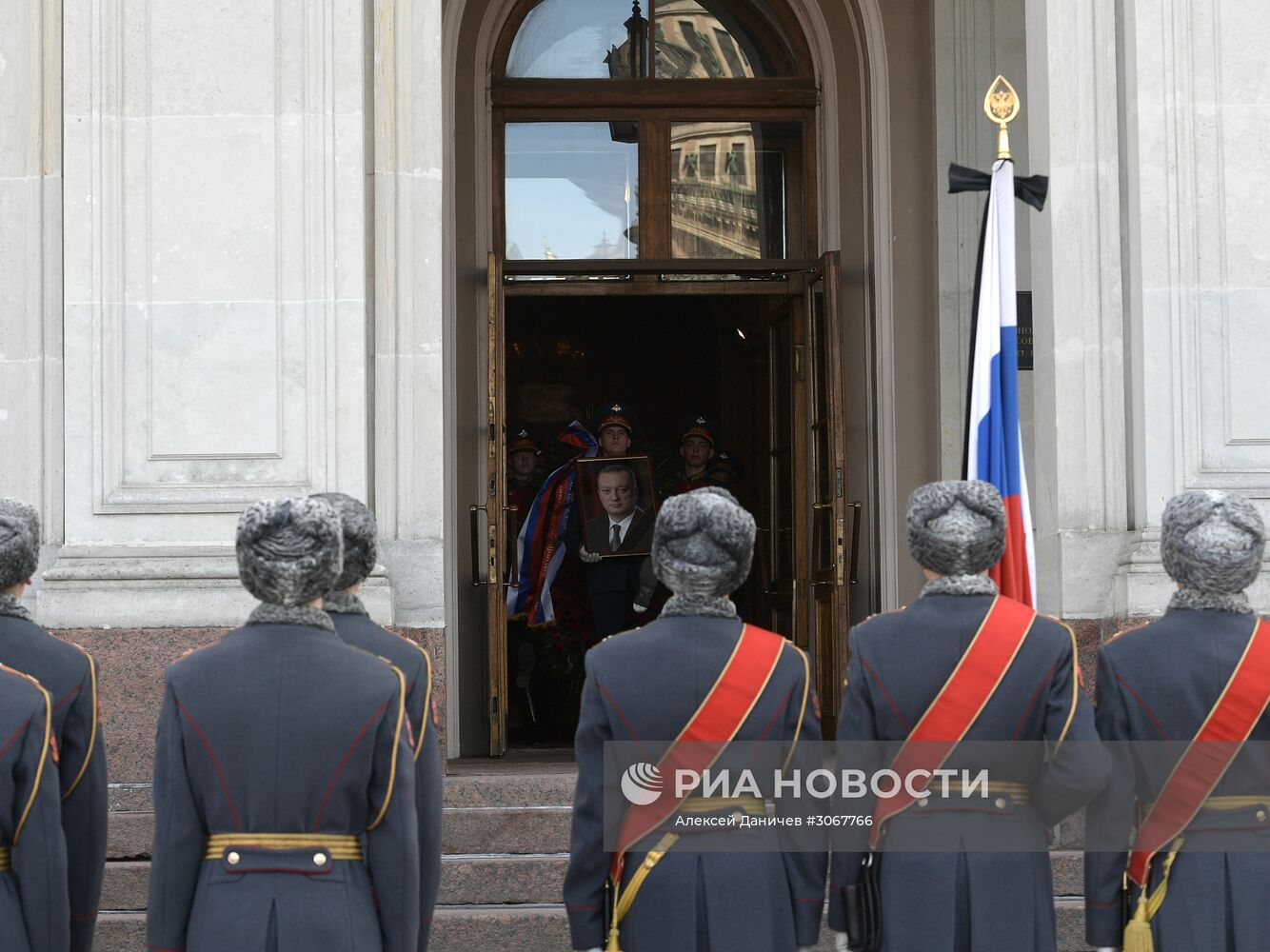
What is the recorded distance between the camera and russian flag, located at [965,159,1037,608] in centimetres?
575

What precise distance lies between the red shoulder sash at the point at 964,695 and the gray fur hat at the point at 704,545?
1.73ft

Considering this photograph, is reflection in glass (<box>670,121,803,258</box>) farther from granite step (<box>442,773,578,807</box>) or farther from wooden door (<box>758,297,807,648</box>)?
granite step (<box>442,773,578,807</box>)

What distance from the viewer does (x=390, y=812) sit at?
3625 mm

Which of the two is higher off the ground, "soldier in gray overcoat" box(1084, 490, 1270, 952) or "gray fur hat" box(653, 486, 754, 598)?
"gray fur hat" box(653, 486, 754, 598)

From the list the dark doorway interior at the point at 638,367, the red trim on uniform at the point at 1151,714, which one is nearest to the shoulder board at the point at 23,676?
the red trim on uniform at the point at 1151,714

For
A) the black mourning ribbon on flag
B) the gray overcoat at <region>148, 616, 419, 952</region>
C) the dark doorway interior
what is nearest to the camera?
the gray overcoat at <region>148, 616, 419, 952</region>

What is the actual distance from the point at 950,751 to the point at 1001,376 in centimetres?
226

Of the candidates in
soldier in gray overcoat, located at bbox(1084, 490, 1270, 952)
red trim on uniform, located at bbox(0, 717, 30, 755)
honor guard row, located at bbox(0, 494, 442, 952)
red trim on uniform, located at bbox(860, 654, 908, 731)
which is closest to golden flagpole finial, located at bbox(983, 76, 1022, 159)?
soldier in gray overcoat, located at bbox(1084, 490, 1270, 952)

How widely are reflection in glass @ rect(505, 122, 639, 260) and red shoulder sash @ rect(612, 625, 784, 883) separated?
20.6 feet

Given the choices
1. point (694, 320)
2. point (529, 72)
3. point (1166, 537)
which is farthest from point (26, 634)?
point (694, 320)

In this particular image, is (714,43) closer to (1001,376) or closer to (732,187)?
(732,187)

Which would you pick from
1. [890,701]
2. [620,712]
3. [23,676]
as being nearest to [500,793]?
[620,712]

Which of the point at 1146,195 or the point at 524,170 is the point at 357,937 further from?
the point at 524,170

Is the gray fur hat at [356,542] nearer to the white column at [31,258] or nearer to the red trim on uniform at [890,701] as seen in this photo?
the red trim on uniform at [890,701]
